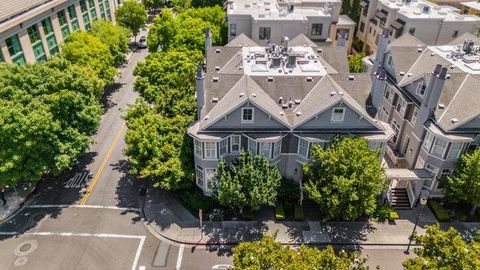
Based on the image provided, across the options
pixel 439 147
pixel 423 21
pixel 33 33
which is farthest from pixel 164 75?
pixel 423 21

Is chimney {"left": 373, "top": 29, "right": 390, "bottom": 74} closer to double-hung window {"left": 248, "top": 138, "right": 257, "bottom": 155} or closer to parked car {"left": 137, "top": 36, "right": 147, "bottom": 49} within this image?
double-hung window {"left": 248, "top": 138, "right": 257, "bottom": 155}

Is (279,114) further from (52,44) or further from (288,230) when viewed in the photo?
(52,44)

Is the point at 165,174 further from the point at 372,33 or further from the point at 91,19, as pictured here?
the point at 372,33

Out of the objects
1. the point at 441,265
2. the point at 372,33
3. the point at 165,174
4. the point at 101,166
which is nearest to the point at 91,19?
the point at 101,166

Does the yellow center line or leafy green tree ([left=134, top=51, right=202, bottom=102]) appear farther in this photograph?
leafy green tree ([left=134, top=51, right=202, bottom=102])

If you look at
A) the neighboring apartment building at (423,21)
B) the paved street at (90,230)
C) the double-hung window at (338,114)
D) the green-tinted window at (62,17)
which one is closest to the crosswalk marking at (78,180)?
the paved street at (90,230)

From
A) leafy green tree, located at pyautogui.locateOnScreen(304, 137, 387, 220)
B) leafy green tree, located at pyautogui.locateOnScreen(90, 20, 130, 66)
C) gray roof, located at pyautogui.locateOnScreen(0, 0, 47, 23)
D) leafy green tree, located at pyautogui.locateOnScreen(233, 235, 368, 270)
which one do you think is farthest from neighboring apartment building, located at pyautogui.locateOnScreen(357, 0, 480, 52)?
gray roof, located at pyautogui.locateOnScreen(0, 0, 47, 23)
